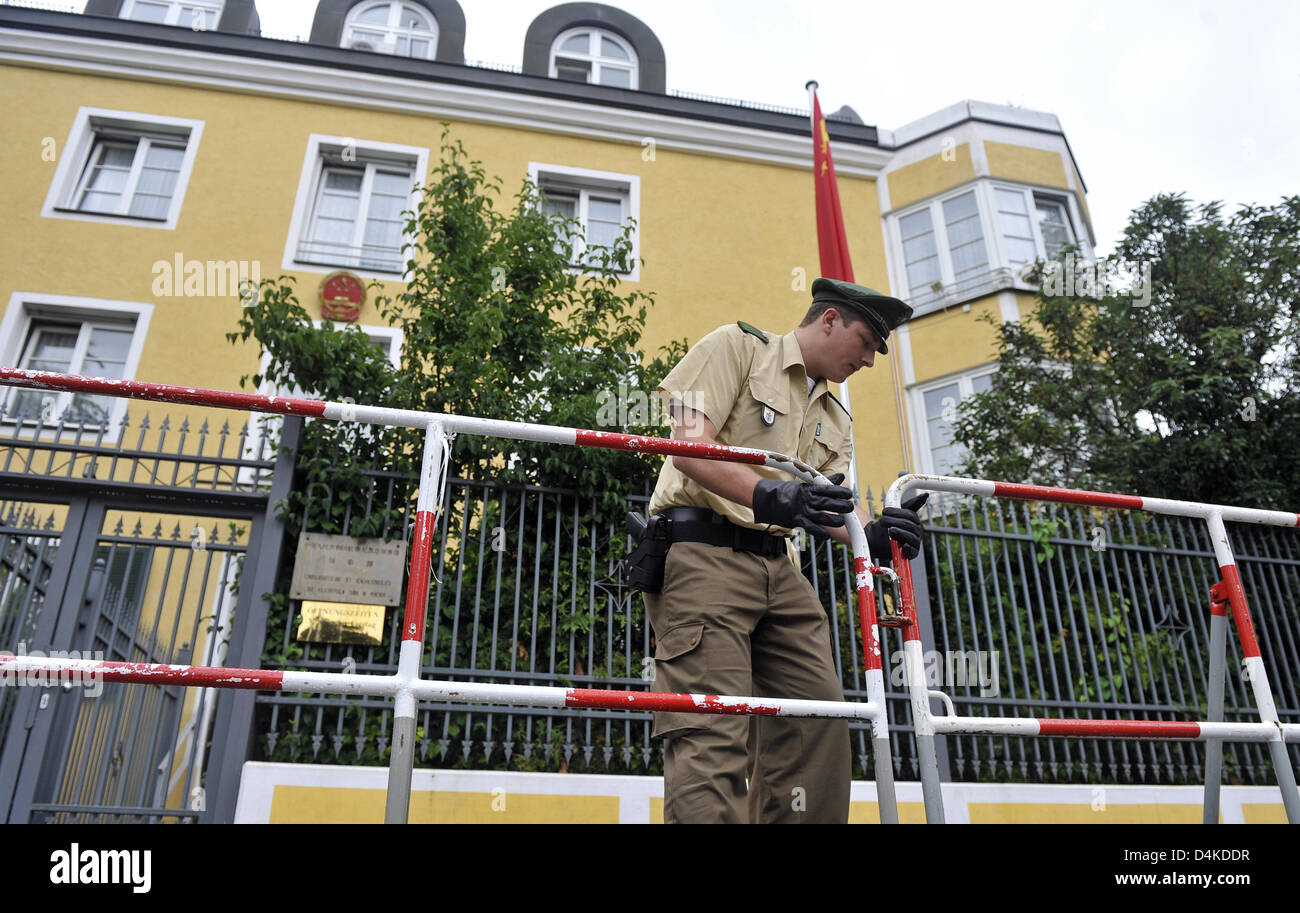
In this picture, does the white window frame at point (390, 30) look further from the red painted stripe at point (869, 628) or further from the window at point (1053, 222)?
the red painted stripe at point (869, 628)

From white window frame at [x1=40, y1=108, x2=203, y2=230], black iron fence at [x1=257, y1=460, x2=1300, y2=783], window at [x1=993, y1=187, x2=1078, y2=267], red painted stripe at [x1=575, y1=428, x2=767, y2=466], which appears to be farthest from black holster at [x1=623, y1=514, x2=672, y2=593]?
window at [x1=993, y1=187, x2=1078, y2=267]

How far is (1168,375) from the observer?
7555 mm

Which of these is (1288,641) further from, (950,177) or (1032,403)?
(950,177)

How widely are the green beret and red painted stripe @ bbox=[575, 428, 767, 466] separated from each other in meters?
0.90

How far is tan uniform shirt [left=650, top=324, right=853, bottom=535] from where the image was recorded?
288 cm

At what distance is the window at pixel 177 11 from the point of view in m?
13.1

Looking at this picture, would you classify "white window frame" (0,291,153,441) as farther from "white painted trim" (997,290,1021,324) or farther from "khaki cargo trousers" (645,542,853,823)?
"white painted trim" (997,290,1021,324)

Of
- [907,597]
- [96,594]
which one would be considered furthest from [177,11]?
[907,597]

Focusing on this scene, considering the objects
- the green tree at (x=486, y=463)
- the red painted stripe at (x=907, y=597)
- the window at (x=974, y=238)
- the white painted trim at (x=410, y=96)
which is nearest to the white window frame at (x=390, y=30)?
the white painted trim at (x=410, y=96)

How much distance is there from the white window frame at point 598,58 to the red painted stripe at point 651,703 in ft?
44.4

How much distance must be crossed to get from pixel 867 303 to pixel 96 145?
12666 millimetres

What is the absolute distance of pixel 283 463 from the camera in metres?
5.03

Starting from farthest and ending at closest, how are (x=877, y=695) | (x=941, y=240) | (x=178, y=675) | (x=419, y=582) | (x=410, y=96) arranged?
(x=941, y=240)
(x=410, y=96)
(x=877, y=695)
(x=419, y=582)
(x=178, y=675)
